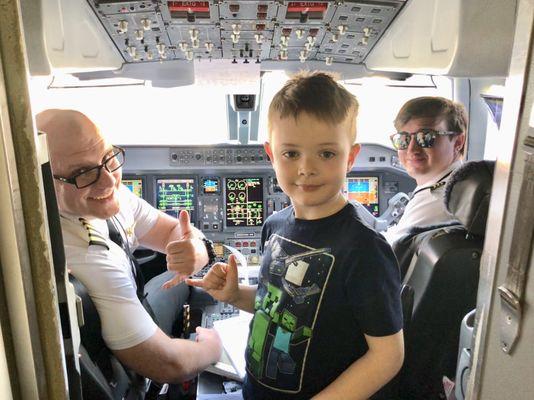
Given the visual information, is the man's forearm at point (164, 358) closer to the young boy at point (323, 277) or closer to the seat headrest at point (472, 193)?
the young boy at point (323, 277)

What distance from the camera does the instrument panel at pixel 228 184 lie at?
369 cm

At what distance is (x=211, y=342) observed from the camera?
1.86 m

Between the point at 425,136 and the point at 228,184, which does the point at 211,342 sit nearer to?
the point at 425,136

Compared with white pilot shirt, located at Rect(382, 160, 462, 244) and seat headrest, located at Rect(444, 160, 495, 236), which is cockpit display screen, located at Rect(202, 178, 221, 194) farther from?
seat headrest, located at Rect(444, 160, 495, 236)

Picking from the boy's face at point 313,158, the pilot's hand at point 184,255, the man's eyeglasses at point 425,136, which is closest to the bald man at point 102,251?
the pilot's hand at point 184,255

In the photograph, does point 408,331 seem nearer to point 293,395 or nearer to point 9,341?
point 293,395

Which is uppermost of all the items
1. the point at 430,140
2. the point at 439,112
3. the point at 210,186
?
the point at 439,112

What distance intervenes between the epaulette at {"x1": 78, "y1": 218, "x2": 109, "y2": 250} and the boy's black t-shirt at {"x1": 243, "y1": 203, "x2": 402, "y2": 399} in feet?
2.00

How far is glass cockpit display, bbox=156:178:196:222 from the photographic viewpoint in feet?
12.6

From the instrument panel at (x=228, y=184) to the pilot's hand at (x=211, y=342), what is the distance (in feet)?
6.51

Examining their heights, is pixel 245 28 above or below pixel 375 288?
above

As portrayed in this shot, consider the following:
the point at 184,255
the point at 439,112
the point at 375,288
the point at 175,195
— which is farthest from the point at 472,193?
the point at 175,195

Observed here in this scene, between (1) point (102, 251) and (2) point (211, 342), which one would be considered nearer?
(1) point (102, 251)

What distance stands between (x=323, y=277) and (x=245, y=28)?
1.23m
